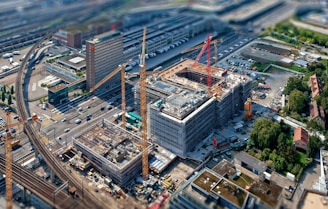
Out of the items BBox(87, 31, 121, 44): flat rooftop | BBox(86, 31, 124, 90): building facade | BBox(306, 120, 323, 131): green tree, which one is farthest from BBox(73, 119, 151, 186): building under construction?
BBox(306, 120, 323, 131): green tree

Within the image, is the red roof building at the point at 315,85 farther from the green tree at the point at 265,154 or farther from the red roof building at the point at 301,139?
the green tree at the point at 265,154

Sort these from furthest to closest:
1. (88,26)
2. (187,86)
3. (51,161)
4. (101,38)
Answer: (88,26), (101,38), (187,86), (51,161)

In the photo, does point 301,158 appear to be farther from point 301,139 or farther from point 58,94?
point 58,94

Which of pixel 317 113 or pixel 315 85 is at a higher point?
pixel 315 85

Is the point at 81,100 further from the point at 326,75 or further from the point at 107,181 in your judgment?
the point at 326,75

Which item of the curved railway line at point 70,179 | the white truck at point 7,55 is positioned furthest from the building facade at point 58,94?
the white truck at point 7,55

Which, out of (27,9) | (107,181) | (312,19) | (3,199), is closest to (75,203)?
(107,181)

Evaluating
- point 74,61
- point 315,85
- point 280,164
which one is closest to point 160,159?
point 280,164
